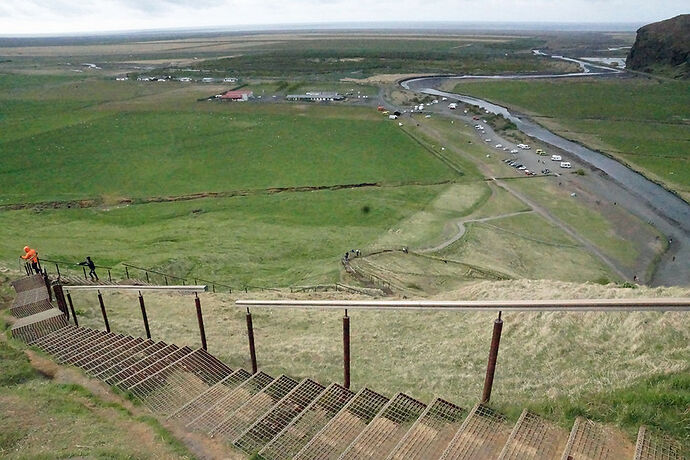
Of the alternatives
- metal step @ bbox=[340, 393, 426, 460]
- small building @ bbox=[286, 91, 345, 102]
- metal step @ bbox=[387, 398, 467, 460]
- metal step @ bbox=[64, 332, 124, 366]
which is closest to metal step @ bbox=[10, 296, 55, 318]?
metal step @ bbox=[64, 332, 124, 366]

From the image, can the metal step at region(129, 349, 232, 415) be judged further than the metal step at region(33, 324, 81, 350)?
No

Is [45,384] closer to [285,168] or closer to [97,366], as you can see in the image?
[97,366]

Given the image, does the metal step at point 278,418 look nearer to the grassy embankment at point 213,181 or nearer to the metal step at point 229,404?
the metal step at point 229,404

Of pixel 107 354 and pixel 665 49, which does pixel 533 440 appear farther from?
pixel 665 49

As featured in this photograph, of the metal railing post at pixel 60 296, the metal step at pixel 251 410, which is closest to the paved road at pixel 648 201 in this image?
the metal step at pixel 251 410

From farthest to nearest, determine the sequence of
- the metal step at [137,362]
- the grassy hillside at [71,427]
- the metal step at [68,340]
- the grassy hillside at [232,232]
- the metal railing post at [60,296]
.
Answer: the grassy hillside at [232,232]
the metal railing post at [60,296]
the metal step at [68,340]
the metal step at [137,362]
the grassy hillside at [71,427]

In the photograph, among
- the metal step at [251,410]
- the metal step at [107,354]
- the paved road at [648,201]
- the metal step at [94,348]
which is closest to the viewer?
the metal step at [251,410]

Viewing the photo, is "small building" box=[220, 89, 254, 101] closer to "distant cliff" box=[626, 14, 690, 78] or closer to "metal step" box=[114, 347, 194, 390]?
"metal step" box=[114, 347, 194, 390]
